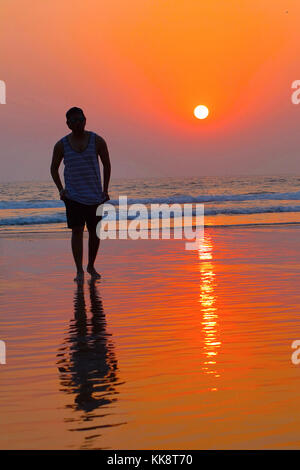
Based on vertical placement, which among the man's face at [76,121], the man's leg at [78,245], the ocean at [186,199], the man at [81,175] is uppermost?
the man's face at [76,121]

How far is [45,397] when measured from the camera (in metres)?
3.33

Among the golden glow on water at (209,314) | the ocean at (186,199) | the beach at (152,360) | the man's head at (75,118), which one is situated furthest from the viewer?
the ocean at (186,199)

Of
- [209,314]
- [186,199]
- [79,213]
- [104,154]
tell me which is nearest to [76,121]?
[104,154]

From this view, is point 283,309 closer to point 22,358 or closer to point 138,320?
point 138,320

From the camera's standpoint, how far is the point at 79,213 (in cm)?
718

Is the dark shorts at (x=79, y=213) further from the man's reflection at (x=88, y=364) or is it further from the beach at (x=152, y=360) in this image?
the man's reflection at (x=88, y=364)

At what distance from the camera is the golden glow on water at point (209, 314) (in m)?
3.86

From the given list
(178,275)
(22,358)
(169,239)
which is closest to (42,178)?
(169,239)

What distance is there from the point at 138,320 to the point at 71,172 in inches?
93.7

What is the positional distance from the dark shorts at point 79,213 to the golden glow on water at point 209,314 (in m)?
1.20

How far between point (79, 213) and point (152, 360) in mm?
3396

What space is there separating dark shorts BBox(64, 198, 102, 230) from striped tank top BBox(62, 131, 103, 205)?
0.04m

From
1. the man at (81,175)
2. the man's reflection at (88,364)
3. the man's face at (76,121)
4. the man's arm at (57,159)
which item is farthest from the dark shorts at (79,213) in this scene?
the man's reflection at (88,364)

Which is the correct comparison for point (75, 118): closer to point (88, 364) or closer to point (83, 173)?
point (83, 173)
